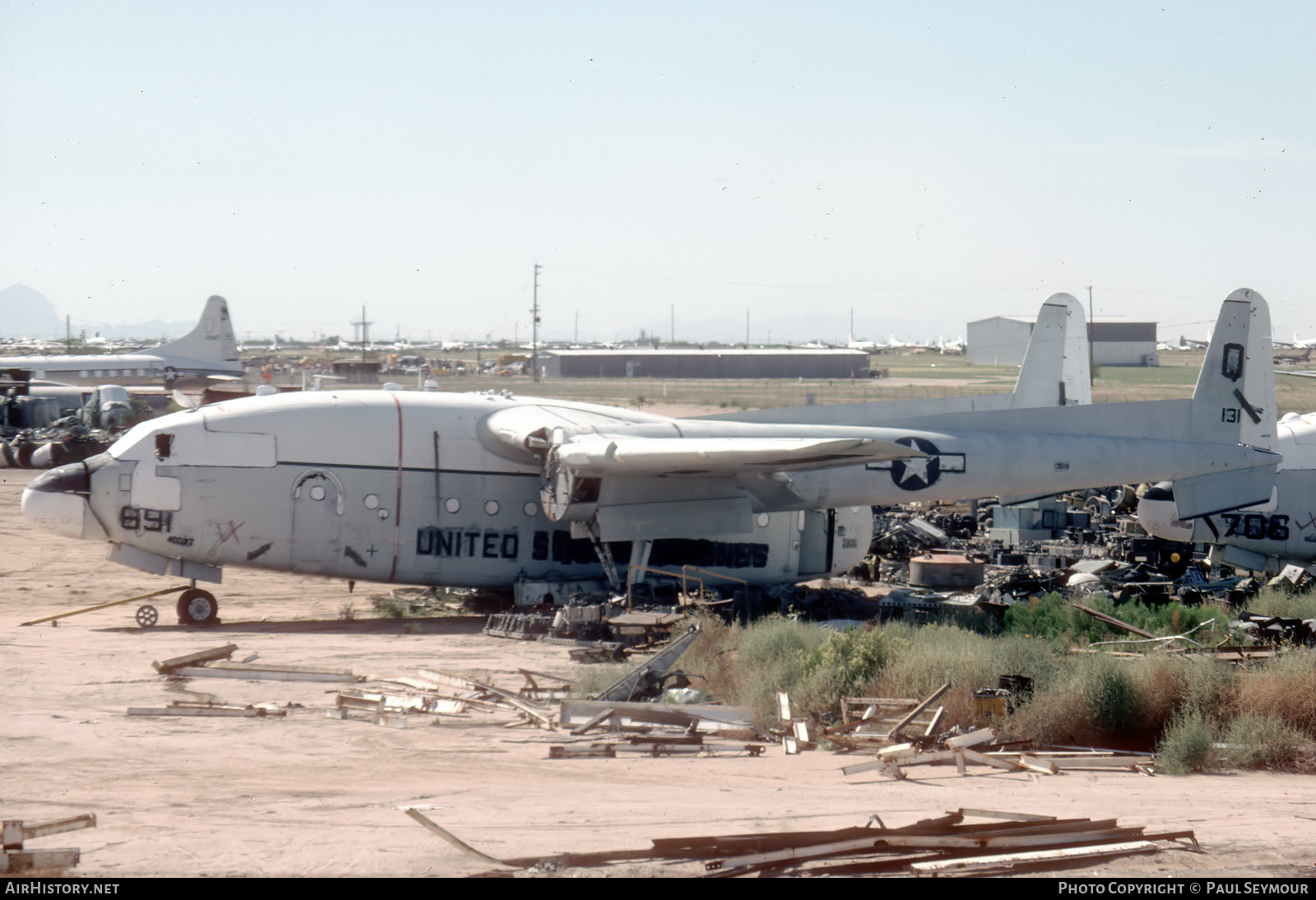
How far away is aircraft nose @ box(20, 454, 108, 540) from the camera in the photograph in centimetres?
1881

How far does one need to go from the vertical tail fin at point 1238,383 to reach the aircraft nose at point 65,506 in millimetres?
20045

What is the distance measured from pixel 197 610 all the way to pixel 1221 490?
18.9 meters

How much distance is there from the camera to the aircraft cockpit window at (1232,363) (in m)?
23.5

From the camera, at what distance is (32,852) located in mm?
7512

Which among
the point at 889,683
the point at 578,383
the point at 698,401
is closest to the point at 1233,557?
the point at 889,683

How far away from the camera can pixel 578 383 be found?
102 m

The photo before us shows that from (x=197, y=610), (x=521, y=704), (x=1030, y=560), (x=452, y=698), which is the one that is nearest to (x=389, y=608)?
(x=197, y=610)

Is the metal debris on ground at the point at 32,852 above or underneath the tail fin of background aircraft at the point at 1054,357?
underneath

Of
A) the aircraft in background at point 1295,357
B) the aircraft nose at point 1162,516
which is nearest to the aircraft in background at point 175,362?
the aircraft nose at point 1162,516

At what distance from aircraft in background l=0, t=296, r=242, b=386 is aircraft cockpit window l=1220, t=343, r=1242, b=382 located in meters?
56.4

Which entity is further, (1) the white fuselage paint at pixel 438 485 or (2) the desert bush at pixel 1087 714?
(1) the white fuselage paint at pixel 438 485

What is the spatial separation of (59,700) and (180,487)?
6.53m

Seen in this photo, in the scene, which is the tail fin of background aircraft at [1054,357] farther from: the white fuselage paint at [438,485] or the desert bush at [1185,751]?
the desert bush at [1185,751]
